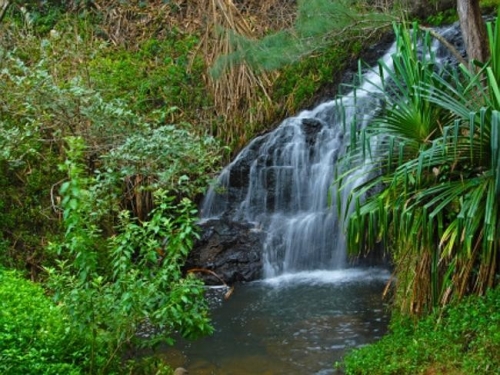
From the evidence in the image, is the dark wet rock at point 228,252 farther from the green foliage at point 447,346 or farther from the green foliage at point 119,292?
the green foliage at point 119,292

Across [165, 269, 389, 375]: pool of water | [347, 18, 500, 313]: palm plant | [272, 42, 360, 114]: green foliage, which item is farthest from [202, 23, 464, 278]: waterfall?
[347, 18, 500, 313]: palm plant

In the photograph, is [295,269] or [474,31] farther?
[295,269]

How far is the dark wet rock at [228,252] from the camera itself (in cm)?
924

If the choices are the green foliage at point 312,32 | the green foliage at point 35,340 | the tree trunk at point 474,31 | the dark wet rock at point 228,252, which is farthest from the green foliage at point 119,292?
the dark wet rock at point 228,252

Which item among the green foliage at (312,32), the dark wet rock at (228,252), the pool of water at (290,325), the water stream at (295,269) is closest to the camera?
the pool of water at (290,325)

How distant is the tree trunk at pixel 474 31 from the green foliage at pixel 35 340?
4122 millimetres

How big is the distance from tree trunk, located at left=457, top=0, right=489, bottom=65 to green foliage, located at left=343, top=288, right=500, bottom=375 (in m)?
2.25

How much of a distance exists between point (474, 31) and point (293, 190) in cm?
464

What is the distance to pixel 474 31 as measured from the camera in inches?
239

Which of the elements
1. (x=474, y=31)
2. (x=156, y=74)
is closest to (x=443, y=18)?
(x=156, y=74)

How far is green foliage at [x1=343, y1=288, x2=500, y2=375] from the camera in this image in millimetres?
4594

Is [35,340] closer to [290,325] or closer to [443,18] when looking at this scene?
[290,325]

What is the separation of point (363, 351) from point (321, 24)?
390 cm

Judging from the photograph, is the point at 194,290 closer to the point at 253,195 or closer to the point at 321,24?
the point at 321,24
